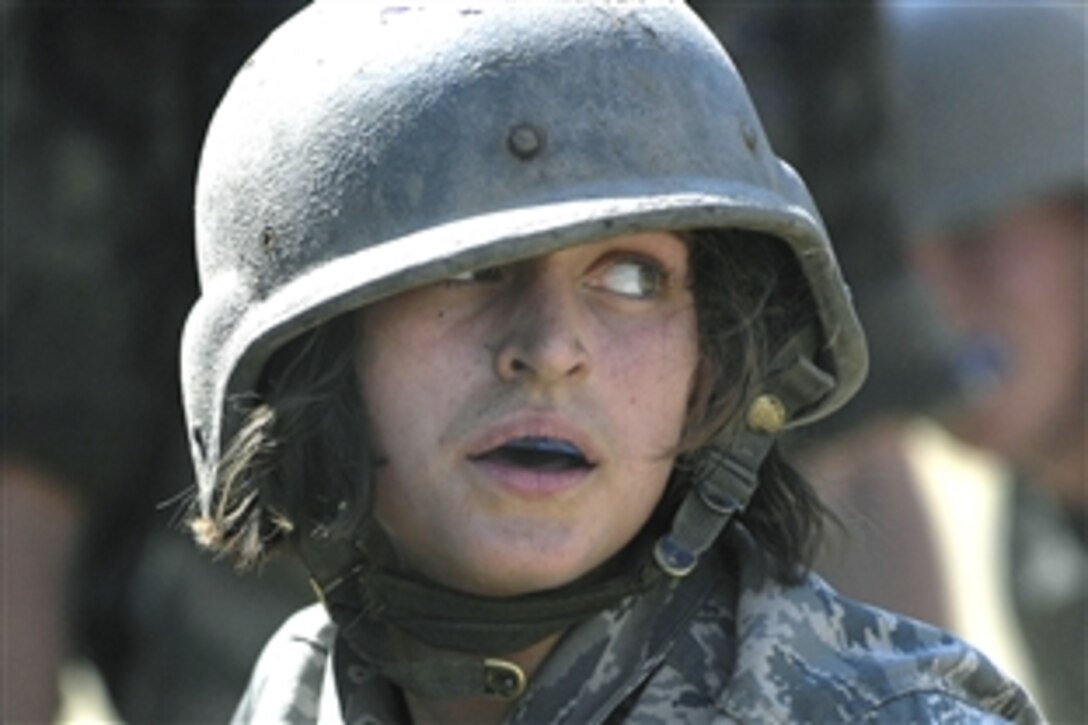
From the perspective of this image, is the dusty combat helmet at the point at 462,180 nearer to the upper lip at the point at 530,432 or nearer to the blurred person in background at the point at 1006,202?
the upper lip at the point at 530,432

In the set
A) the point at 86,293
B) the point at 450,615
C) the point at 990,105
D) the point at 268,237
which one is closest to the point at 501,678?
the point at 450,615

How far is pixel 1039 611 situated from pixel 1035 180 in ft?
4.79

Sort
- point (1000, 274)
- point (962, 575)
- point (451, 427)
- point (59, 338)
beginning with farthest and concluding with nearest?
point (962, 575) → point (1000, 274) → point (59, 338) → point (451, 427)

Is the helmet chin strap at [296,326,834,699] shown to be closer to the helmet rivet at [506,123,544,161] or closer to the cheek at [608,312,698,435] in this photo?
the cheek at [608,312,698,435]

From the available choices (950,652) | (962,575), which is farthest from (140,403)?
(962,575)

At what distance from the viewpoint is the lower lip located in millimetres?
4438

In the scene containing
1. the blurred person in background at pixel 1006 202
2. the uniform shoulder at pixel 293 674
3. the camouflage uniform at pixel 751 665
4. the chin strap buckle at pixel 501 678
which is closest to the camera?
the camouflage uniform at pixel 751 665

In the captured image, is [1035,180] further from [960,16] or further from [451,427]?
[451,427]

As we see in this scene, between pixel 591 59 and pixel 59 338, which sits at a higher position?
pixel 591 59

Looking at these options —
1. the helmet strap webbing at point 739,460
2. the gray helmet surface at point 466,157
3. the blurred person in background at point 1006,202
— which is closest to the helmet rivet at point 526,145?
the gray helmet surface at point 466,157

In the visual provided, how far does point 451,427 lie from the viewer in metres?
4.49

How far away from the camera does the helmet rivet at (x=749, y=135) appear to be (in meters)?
4.64

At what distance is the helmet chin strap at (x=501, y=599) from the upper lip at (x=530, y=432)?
259 mm

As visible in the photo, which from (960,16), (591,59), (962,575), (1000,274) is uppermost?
(591,59)
